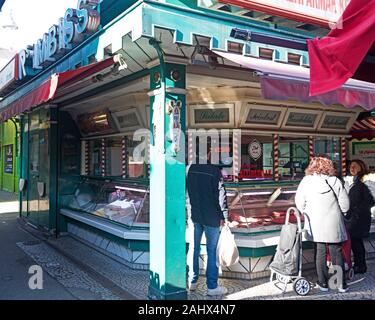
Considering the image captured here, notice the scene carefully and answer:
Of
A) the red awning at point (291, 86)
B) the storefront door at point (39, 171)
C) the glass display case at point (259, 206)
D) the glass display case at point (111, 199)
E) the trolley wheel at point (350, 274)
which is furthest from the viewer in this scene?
the storefront door at point (39, 171)

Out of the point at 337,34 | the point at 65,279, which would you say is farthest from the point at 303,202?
the point at 65,279

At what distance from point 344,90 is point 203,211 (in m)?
2.27

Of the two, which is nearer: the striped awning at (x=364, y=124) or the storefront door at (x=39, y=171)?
the striped awning at (x=364, y=124)

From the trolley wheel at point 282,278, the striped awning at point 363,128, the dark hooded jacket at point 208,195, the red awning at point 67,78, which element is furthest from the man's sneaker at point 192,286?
the striped awning at point 363,128

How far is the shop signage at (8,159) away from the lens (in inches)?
762

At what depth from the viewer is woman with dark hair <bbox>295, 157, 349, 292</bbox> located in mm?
4797

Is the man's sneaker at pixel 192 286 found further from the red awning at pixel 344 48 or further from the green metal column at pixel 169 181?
the red awning at pixel 344 48

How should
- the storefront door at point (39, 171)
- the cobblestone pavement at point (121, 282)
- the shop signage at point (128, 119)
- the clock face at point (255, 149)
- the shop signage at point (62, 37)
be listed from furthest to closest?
1. the storefront door at point (39, 171)
2. the shop signage at point (128, 119)
3. the clock face at point (255, 149)
4. the shop signage at point (62, 37)
5. the cobblestone pavement at point (121, 282)

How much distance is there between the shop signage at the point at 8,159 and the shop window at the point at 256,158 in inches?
631

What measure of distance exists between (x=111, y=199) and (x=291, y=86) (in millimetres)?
4549

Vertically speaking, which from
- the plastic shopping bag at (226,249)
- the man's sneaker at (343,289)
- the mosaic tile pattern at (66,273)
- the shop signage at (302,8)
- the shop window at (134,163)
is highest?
the shop signage at (302,8)

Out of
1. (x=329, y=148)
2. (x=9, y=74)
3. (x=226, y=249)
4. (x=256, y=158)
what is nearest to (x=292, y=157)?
(x=256, y=158)

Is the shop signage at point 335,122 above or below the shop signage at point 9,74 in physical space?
below
